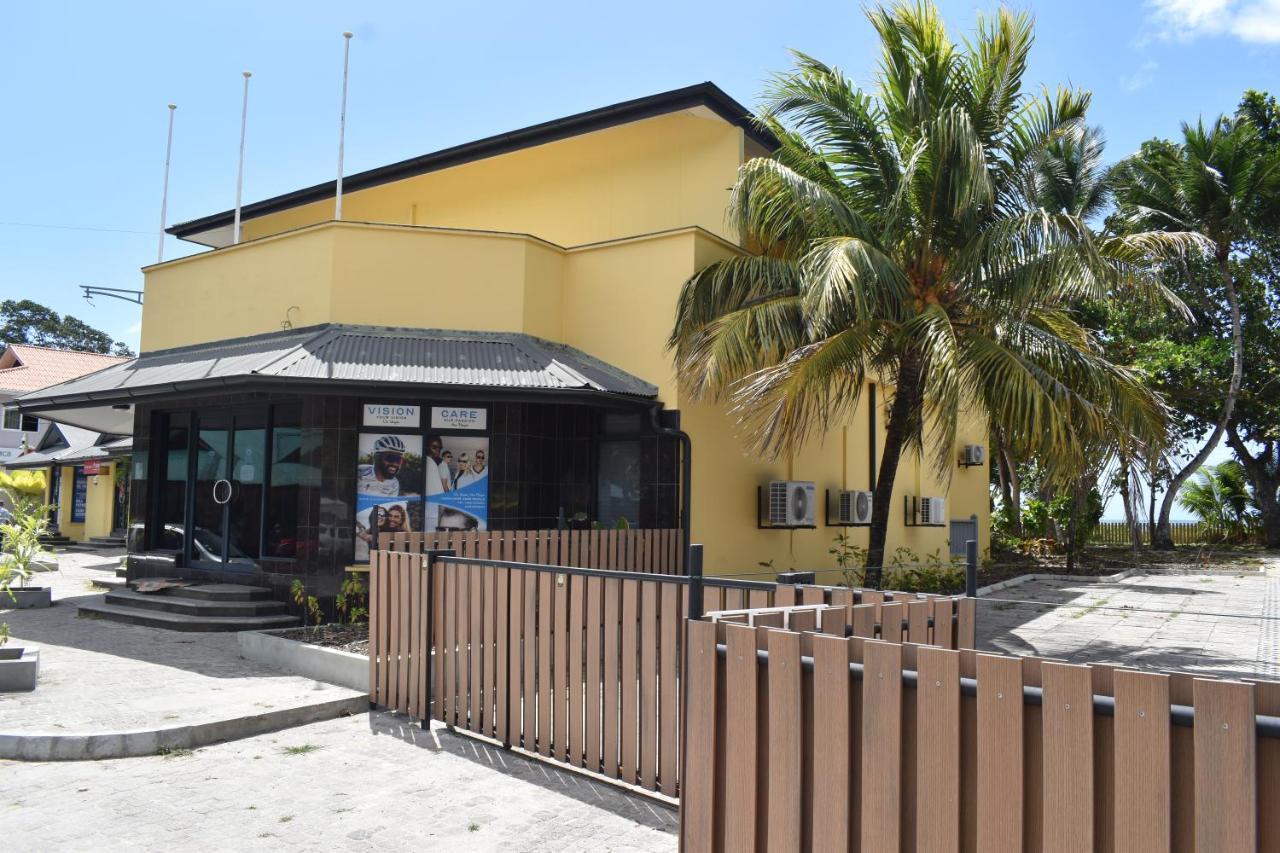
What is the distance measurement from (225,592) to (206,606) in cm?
30

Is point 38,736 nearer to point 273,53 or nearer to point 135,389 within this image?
point 135,389

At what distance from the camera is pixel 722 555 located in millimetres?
12195

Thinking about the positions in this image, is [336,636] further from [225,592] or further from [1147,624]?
[1147,624]

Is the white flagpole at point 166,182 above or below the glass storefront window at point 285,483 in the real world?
above

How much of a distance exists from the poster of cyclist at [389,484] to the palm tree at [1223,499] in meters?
28.1

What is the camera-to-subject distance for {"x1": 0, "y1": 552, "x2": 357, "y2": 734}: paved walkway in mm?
6535

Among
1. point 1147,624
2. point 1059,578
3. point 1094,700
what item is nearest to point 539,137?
point 1147,624

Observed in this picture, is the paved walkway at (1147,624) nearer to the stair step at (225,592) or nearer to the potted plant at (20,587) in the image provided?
the stair step at (225,592)

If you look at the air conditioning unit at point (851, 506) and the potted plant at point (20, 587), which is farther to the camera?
the air conditioning unit at point (851, 506)

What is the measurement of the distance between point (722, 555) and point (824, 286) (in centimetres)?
440

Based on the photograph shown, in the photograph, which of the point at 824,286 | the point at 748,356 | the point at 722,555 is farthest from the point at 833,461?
the point at 824,286

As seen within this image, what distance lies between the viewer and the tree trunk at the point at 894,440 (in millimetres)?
11258

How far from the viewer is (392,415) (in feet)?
37.6

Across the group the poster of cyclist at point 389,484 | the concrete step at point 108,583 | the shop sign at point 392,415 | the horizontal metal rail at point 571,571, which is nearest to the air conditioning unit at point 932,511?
the poster of cyclist at point 389,484
